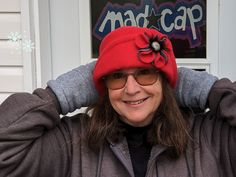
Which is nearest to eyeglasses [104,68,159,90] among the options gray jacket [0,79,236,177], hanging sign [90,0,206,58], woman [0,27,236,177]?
woman [0,27,236,177]

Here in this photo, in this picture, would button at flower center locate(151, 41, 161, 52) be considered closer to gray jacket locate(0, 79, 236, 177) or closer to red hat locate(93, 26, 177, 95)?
red hat locate(93, 26, 177, 95)

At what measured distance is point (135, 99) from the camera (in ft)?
4.53

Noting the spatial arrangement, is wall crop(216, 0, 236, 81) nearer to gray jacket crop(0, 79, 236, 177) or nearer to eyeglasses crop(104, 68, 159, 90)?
gray jacket crop(0, 79, 236, 177)

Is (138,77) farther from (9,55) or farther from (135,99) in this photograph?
(9,55)

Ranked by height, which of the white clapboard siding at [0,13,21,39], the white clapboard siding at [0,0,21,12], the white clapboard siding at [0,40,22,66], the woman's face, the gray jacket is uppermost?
the white clapboard siding at [0,0,21,12]

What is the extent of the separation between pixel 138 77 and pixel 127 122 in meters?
0.20

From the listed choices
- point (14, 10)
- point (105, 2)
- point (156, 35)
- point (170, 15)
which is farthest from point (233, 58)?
point (14, 10)

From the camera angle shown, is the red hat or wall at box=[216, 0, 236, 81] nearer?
the red hat

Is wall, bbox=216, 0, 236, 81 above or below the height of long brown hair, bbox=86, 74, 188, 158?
above

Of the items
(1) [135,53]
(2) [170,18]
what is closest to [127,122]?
(1) [135,53]

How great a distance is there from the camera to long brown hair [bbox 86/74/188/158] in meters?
1.43

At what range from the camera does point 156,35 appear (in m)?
1.38

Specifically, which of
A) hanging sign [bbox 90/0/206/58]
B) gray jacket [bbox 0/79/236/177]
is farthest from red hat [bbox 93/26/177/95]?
hanging sign [bbox 90/0/206/58]

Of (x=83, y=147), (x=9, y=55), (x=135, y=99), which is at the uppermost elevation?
(x=9, y=55)
